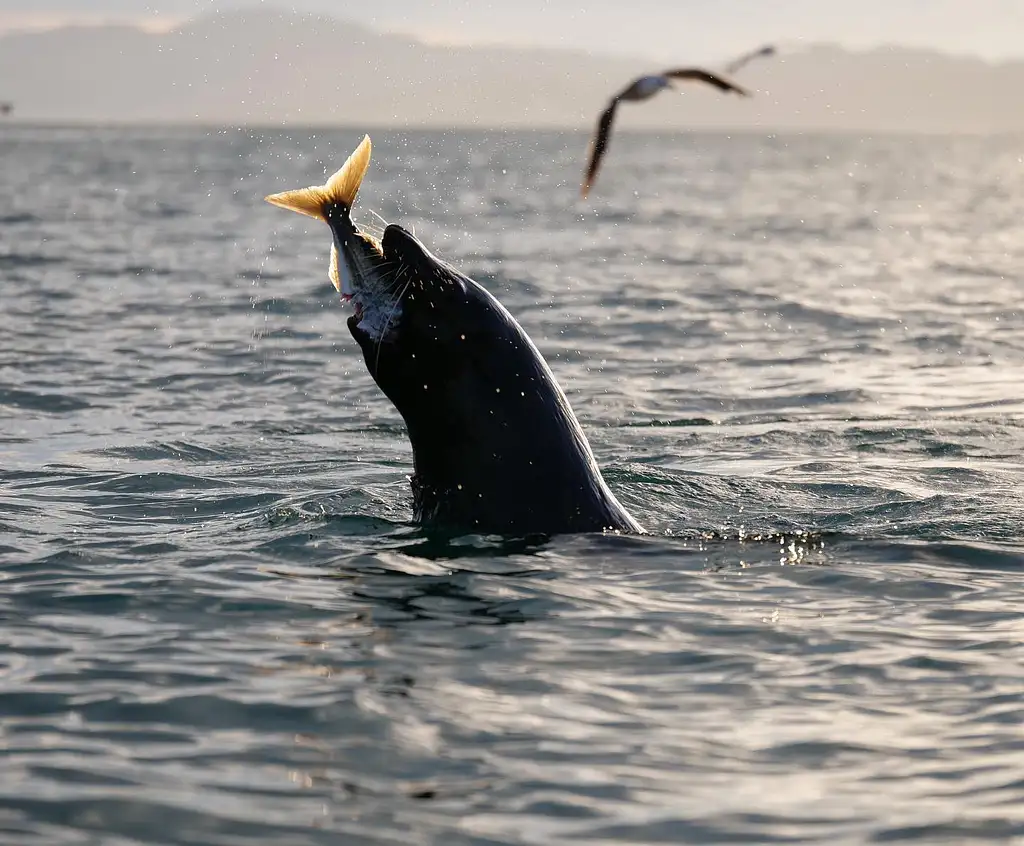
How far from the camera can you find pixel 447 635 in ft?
21.0

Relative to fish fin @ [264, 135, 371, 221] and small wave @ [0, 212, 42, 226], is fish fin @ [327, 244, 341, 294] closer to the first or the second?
fish fin @ [264, 135, 371, 221]

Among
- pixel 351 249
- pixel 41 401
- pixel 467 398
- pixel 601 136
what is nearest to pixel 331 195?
pixel 351 249

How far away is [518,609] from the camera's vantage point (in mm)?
6758

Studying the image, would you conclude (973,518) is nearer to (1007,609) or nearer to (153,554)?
(1007,609)

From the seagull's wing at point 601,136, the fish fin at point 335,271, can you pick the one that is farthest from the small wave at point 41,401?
the seagull's wing at point 601,136

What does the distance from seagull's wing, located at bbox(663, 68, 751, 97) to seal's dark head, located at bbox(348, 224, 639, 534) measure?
4.32 ft

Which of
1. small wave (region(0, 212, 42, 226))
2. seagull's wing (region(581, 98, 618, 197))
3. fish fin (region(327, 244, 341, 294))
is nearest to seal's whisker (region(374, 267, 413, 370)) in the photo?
fish fin (region(327, 244, 341, 294))

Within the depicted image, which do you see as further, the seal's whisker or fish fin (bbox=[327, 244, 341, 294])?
fish fin (bbox=[327, 244, 341, 294])

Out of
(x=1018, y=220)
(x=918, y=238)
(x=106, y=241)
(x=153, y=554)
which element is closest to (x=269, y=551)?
(x=153, y=554)

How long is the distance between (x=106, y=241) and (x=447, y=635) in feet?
82.1

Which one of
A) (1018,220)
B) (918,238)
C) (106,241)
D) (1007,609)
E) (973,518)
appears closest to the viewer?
(1007,609)

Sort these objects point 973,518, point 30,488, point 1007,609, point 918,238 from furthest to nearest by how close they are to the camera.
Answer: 1. point 918,238
2. point 30,488
3. point 973,518
4. point 1007,609

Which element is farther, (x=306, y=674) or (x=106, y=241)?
(x=106, y=241)

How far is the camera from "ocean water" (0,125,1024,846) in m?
4.96
